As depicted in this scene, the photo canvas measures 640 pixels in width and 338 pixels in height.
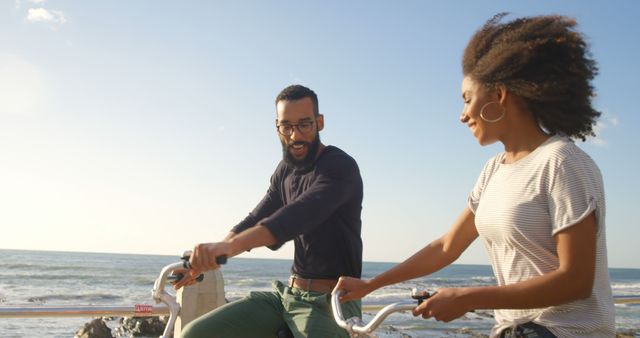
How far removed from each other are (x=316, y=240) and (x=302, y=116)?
1.99 ft

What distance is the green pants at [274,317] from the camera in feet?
8.72

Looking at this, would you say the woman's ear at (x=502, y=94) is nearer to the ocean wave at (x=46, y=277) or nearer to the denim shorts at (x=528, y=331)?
the denim shorts at (x=528, y=331)

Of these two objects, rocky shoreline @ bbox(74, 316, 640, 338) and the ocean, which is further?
the ocean

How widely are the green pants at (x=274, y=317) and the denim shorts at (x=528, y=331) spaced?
2.91 ft

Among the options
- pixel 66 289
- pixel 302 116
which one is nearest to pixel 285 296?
pixel 302 116

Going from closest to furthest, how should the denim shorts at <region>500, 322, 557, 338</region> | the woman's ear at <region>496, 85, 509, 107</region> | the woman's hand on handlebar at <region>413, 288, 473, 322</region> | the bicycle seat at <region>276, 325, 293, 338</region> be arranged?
the woman's hand on handlebar at <region>413, 288, 473, 322</region>
the denim shorts at <region>500, 322, 557, 338</region>
the woman's ear at <region>496, 85, 509, 107</region>
the bicycle seat at <region>276, 325, 293, 338</region>

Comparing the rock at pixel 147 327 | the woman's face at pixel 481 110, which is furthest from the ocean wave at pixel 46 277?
the woman's face at pixel 481 110

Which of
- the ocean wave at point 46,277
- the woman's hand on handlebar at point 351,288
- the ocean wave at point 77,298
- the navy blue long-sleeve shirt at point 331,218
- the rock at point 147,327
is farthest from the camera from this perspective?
the ocean wave at point 46,277

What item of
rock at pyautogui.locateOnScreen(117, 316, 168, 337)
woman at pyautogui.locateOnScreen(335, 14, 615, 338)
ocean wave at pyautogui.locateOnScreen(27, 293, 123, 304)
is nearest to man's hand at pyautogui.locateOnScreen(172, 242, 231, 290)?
woman at pyautogui.locateOnScreen(335, 14, 615, 338)

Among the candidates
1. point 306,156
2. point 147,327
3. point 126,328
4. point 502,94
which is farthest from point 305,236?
point 126,328

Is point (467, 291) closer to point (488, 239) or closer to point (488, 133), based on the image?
point (488, 239)

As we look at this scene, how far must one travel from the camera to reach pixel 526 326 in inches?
73.5

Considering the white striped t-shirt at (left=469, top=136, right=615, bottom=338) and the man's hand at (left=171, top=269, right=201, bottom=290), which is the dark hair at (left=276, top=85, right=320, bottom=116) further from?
the white striped t-shirt at (left=469, top=136, right=615, bottom=338)

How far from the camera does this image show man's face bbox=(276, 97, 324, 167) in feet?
9.89
